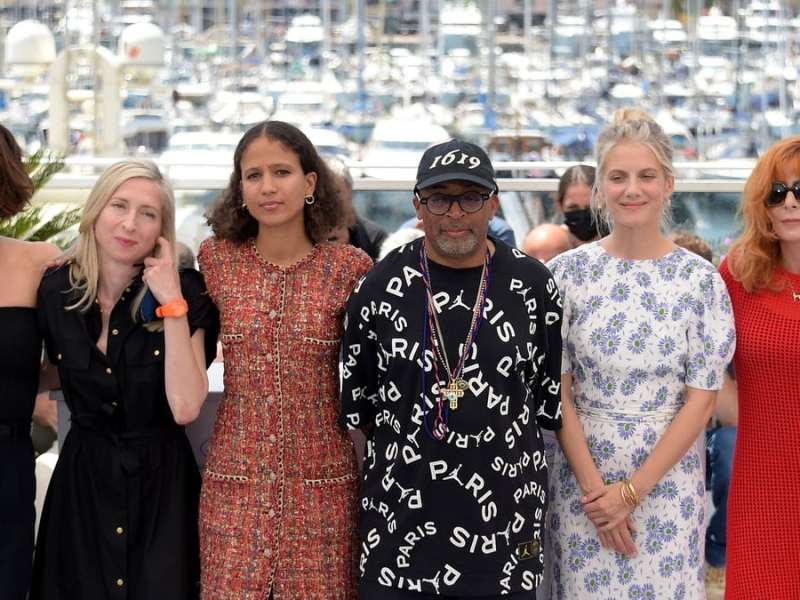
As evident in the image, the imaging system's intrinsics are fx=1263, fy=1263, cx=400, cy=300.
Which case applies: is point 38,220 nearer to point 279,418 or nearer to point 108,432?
point 108,432

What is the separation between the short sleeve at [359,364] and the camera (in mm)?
3590

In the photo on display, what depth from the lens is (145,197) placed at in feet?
12.3

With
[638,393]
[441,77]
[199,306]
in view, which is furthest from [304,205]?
[441,77]

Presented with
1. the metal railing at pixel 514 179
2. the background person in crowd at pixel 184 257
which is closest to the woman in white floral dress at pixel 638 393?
the background person in crowd at pixel 184 257

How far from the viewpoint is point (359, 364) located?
3627 millimetres

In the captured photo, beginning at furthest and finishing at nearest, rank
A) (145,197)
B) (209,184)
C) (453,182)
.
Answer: (209,184) < (145,197) < (453,182)

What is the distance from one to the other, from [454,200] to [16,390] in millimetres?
1396

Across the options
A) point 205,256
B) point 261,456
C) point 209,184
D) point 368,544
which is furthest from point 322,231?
point 209,184

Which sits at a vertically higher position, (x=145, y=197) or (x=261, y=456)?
(x=145, y=197)

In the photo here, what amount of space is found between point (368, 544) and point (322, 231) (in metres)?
0.96

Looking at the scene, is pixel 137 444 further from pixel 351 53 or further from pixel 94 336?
pixel 351 53

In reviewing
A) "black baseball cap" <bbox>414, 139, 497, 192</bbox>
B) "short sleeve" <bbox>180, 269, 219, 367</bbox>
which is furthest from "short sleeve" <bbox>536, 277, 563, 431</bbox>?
"short sleeve" <bbox>180, 269, 219, 367</bbox>

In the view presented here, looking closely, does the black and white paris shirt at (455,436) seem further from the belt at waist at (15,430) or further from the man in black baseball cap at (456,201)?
the belt at waist at (15,430)

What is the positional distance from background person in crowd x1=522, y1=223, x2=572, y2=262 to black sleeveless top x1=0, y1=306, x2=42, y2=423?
10.8 feet
